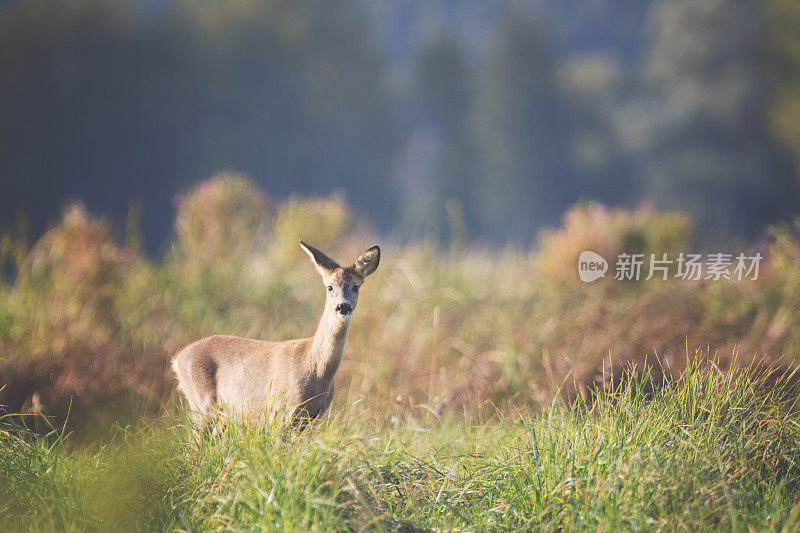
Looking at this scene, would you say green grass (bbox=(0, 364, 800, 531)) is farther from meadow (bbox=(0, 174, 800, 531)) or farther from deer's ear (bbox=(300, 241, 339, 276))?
deer's ear (bbox=(300, 241, 339, 276))

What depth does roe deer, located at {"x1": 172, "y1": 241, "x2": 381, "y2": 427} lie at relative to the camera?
8.86 feet

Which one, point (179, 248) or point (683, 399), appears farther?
point (179, 248)

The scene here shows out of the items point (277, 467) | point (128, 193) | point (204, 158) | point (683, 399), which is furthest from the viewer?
point (204, 158)

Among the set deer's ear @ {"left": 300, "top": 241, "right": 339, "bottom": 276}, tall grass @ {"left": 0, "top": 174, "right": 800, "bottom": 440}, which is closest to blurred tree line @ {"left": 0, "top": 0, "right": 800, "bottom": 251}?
tall grass @ {"left": 0, "top": 174, "right": 800, "bottom": 440}

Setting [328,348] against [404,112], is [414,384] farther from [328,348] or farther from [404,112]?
[404,112]

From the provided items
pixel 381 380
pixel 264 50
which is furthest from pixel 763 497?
pixel 264 50

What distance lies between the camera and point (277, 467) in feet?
8.83

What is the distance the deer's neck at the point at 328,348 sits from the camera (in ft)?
8.80

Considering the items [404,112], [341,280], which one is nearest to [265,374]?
[341,280]

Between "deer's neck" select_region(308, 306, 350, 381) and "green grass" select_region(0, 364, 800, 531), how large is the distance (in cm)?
26

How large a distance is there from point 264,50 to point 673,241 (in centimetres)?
1571

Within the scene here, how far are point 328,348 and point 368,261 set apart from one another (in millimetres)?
570

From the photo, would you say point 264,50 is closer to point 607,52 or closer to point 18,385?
point 607,52

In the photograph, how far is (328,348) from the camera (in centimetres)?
270
